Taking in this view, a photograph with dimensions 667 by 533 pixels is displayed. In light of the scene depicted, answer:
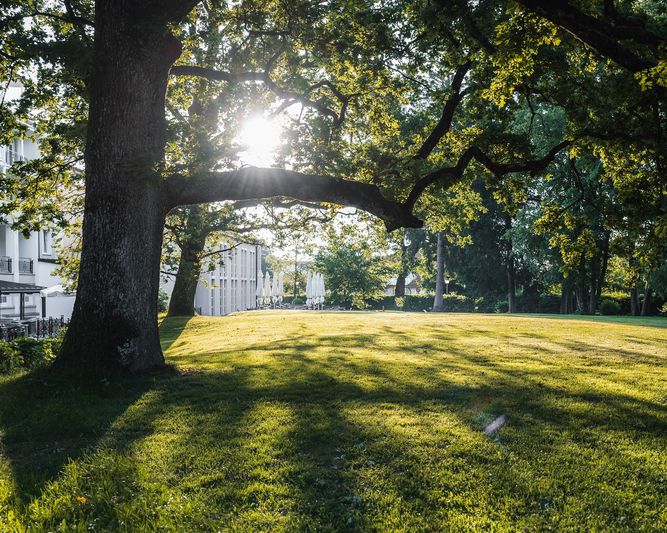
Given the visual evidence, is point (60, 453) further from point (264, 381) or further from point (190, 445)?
point (264, 381)

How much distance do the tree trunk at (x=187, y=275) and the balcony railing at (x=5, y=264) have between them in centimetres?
930

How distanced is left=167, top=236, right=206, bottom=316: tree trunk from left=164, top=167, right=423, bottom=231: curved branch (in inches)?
383

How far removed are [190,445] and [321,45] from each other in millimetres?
9433

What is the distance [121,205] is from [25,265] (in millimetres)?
26386

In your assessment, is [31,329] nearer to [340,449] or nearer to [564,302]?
[340,449]

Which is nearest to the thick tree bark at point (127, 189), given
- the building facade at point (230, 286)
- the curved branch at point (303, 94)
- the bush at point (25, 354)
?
the bush at point (25, 354)

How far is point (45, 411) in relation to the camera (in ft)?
23.2

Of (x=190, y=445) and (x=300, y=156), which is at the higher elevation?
(x=300, y=156)

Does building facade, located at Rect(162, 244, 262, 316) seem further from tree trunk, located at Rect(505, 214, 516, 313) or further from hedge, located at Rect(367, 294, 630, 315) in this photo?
tree trunk, located at Rect(505, 214, 516, 313)

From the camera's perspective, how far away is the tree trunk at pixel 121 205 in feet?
28.2

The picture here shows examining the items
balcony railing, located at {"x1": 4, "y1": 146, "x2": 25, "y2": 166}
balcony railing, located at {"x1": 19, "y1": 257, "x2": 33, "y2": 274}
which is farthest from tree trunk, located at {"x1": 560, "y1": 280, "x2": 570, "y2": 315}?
balcony railing, located at {"x1": 4, "y1": 146, "x2": 25, "y2": 166}

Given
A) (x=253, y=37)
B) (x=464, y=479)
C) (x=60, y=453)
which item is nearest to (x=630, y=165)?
(x=464, y=479)

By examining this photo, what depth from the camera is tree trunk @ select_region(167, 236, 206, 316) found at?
2212 cm

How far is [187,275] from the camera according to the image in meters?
22.3
